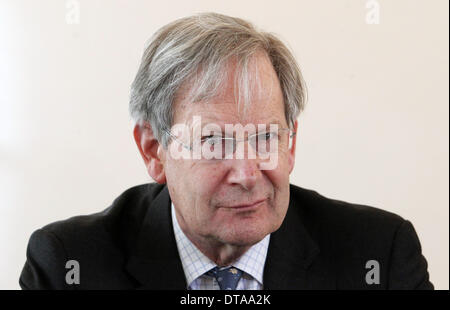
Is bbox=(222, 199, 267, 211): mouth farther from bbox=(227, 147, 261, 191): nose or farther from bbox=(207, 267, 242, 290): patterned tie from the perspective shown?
bbox=(207, 267, 242, 290): patterned tie

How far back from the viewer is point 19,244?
2559 mm

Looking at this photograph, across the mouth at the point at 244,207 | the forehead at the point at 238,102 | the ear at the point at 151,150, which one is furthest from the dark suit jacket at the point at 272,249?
the forehead at the point at 238,102

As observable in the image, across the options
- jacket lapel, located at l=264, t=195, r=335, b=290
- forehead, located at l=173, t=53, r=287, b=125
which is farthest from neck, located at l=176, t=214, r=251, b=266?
forehead, located at l=173, t=53, r=287, b=125

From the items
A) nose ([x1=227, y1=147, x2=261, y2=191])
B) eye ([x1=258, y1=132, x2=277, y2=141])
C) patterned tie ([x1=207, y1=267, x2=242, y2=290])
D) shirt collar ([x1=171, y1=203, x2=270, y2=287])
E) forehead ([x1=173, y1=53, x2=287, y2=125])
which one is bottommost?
patterned tie ([x1=207, y1=267, x2=242, y2=290])

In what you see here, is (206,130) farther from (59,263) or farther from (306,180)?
(306,180)

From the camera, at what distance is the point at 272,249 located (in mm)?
1648

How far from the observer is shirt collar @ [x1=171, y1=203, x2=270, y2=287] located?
159cm

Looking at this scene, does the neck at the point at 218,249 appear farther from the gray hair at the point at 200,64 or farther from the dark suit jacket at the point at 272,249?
the gray hair at the point at 200,64

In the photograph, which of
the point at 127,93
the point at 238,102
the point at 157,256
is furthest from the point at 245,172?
the point at 127,93

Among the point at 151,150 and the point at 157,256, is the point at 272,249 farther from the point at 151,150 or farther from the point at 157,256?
the point at 151,150

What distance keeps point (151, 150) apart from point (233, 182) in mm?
333

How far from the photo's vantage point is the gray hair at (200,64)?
143cm

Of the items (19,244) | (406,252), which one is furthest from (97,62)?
(406,252)

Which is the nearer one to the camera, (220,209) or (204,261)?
(220,209)
